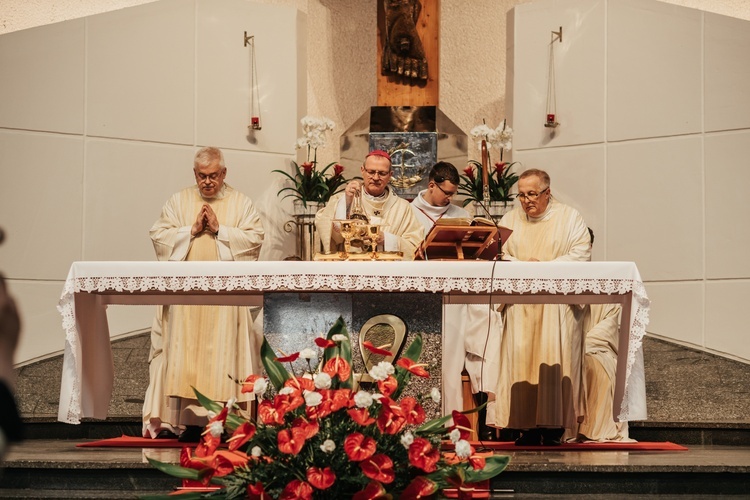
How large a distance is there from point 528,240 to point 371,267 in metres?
2.07

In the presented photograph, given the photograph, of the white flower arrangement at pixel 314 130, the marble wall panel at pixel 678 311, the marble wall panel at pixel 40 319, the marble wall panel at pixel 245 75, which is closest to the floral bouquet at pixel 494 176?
the white flower arrangement at pixel 314 130

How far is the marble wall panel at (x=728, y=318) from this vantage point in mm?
8070

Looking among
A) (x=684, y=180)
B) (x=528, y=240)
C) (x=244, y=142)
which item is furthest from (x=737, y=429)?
(x=244, y=142)

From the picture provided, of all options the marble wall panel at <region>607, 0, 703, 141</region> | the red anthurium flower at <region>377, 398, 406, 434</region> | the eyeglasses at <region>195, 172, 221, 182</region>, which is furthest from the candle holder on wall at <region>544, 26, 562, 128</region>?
the red anthurium flower at <region>377, 398, 406, 434</region>

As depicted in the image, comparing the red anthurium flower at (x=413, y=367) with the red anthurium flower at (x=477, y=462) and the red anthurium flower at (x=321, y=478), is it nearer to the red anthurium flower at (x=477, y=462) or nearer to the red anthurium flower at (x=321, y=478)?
the red anthurium flower at (x=477, y=462)

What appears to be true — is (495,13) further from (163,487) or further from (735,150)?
(163,487)

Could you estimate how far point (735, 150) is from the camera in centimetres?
823

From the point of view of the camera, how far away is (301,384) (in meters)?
3.46

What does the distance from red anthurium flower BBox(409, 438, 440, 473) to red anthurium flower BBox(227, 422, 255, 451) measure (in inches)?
20.2

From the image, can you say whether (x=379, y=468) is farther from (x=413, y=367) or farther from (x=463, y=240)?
(x=463, y=240)

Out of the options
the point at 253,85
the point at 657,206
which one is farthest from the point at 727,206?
the point at 253,85

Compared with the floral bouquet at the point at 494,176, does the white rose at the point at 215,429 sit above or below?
below

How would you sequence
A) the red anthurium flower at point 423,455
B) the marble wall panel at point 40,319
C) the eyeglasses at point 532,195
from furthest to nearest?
the marble wall panel at point 40,319 < the eyeglasses at point 532,195 < the red anthurium flower at point 423,455

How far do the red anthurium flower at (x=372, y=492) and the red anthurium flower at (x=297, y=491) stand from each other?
160mm
